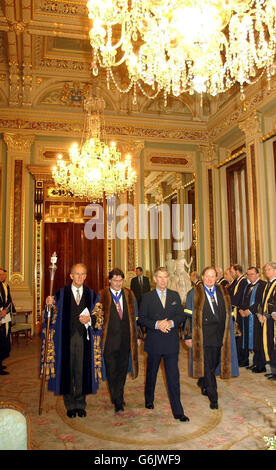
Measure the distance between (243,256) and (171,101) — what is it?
4661mm

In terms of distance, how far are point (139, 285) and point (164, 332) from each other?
5218 mm

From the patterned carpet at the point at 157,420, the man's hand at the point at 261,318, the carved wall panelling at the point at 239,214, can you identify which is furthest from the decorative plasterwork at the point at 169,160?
the patterned carpet at the point at 157,420

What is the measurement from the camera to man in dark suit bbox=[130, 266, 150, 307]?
9.11m

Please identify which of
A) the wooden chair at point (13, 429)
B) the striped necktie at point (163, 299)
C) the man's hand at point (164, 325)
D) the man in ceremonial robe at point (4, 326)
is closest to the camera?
the wooden chair at point (13, 429)

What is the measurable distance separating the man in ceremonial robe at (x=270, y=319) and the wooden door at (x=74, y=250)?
5.32 m

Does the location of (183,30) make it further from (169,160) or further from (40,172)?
(169,160)

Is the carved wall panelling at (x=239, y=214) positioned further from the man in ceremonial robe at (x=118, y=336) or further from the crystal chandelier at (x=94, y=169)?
the man in ceremonial robe at (x=118, y=336)

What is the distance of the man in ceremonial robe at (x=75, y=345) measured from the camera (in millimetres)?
3982

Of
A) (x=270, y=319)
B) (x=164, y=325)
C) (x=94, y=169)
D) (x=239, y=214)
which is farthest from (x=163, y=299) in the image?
(x=239, y=214)

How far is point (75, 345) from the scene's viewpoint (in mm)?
4047

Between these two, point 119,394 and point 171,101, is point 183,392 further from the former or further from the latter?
point 171,101

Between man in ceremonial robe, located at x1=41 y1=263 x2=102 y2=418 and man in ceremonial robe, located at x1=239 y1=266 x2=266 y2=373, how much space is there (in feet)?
9.00

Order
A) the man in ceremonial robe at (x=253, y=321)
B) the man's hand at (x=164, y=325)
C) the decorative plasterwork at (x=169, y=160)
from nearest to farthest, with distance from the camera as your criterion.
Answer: the man's hand at (x=164, y=325)
the man in ceremonial robe at (x=253, y=321)
the decorative plasterwork at (x=169, y=160)

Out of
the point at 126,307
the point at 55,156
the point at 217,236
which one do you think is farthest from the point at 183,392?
the point at 55,156
